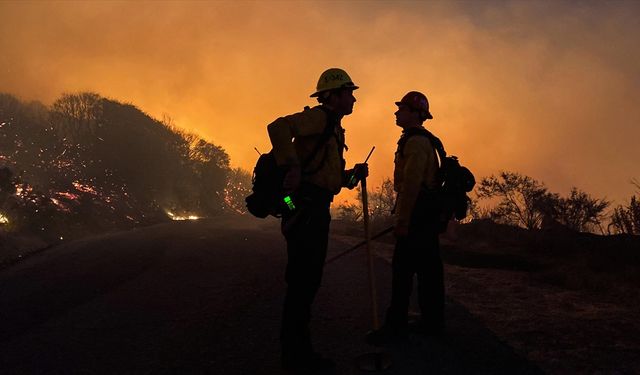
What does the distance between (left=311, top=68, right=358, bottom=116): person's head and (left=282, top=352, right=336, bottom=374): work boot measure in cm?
204

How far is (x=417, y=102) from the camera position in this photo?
461cm

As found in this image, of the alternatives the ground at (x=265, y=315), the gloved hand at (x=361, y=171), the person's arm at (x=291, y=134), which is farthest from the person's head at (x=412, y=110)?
the ground at (x=265, y=315)

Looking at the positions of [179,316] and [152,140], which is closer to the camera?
[179,316]

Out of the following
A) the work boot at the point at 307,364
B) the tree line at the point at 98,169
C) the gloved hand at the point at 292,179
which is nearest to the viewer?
the gloved hand at the point at 292,179

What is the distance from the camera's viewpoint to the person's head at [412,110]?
4.60m

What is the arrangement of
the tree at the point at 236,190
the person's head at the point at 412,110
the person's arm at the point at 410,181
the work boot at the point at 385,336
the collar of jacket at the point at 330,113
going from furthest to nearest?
the tree at the point at 236,190 → the person's head at the point at 412,110 → the person's arm at the point at 410,181 → the work boot at the point at 385,336 → the collar of jacket at the point at 330,113

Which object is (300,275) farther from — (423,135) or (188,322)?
(188,322)

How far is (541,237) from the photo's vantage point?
11.4 m

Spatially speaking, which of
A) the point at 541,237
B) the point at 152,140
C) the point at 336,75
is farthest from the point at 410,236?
the point at 152,140

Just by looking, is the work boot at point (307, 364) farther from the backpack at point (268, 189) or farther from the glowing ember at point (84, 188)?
the glowing ember at point (84, 188)

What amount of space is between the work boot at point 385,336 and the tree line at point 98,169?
24885 mm

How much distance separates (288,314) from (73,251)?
30.9ft

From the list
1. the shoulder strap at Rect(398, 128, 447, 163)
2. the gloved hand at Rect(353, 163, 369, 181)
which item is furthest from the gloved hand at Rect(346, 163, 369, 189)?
the shoulder strap at Rect(398, 128, 447, 163)

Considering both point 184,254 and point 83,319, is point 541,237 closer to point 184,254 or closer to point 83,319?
point 184,254
